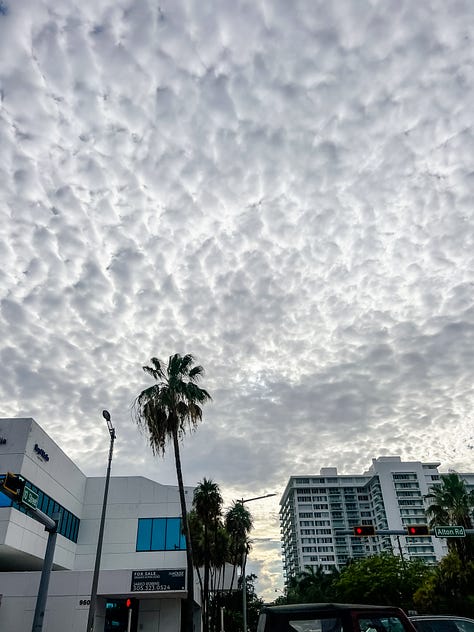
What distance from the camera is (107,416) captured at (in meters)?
23.4

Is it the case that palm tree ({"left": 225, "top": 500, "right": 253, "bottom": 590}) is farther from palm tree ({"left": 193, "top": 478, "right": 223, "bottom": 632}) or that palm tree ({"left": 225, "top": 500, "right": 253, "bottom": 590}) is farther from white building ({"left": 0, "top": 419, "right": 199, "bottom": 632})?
palm tree ({"left": 193, "top": 478, "right": 223, "bottom": 632})

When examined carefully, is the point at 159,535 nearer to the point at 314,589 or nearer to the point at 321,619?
the point at 314,589

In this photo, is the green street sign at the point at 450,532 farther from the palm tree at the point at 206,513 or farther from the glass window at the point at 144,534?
the glass window at the point at 144,534

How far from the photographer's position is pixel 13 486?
1530 cm

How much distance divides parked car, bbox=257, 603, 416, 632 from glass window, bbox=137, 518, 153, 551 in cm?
4352

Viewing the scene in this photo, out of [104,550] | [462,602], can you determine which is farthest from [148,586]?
[462,602]

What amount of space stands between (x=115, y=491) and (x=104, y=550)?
5.07 meters

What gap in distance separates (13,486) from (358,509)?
14694cm

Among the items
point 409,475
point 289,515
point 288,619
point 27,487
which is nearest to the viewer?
point 288,619

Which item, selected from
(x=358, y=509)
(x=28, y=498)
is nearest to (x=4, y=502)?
(x=28, y=498)

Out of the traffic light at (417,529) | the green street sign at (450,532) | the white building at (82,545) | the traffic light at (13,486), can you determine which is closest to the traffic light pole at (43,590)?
the traffic light at (13,486)

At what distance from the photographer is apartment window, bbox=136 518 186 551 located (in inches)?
1778

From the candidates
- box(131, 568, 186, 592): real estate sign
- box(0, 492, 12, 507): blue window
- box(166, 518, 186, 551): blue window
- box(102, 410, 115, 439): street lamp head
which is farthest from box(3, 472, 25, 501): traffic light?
box(166, 518, 186, 551): blue window

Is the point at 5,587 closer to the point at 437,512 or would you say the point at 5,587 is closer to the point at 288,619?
the point at 288,619
